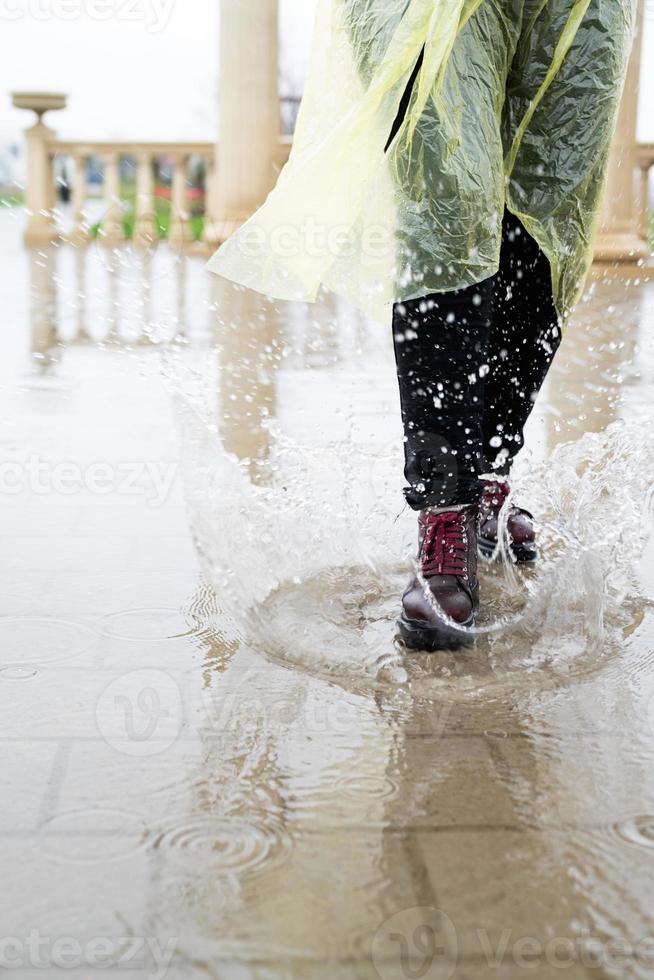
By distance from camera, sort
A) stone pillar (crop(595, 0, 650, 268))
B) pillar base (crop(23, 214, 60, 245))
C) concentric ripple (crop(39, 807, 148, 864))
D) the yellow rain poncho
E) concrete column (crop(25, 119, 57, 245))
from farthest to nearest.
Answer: concrete column (crop(25, 119, 57, 245))
pillar base (crop(23, 214, 60, 245))
stone pillar (crop(595, 0, 650, 268))
the yellow rain poncho
concentric ripple (crop(39, 807, 148, 864))

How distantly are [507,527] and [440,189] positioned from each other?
0.73m

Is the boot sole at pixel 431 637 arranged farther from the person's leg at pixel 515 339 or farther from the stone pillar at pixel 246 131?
the stone pillar at pixel 246 131

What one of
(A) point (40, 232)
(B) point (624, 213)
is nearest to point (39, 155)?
(A) point (40, 232)

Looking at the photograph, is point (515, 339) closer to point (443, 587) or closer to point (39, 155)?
point (443, 587)

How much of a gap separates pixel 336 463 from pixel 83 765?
145 cm

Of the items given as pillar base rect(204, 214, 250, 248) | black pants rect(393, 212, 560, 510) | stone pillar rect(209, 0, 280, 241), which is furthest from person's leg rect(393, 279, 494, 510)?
stone pillar rect(209, 0, 280, 241)

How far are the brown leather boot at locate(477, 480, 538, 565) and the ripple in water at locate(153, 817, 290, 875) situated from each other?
998mm

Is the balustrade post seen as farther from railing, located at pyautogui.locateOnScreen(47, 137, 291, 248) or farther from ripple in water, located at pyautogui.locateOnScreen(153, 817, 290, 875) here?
ripple in water, located at pyautogui.locateOnScreen(153, 817, 290, 875)

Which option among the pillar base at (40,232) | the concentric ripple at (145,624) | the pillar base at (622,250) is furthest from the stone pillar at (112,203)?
the concentric ripple at (145,624)

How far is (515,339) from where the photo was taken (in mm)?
2033

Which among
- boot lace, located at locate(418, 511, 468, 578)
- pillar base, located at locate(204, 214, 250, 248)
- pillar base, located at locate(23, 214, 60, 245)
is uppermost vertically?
boot lace, located at locate(418, 511, 468, 578)

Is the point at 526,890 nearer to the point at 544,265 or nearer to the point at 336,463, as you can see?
the point at 544,265

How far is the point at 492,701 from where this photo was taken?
154 centimetres

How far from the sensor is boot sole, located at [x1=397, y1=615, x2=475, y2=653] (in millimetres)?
1710
